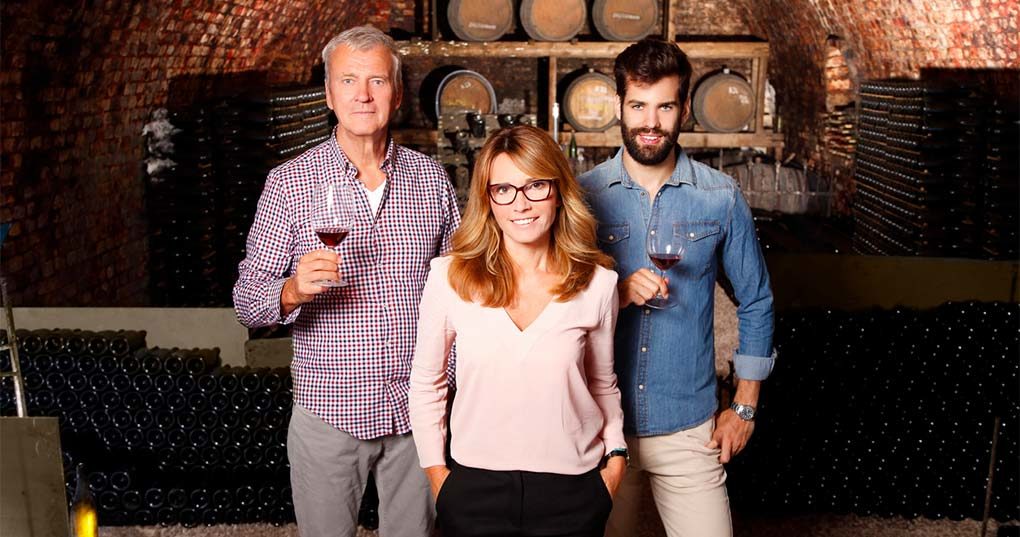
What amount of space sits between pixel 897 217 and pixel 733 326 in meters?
1.27

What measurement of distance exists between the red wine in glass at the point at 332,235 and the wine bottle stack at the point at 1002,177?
4.43m

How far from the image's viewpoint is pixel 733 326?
6.29 metres

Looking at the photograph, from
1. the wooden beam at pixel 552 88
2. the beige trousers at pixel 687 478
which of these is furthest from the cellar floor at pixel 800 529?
the wooden beam at pixel 552 88

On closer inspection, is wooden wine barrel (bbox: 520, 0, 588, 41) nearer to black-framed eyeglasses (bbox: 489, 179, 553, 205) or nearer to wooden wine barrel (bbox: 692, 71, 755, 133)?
wooden wine barrel (bbox: 692, 71, 755, 133)

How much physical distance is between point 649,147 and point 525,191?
0.39 m

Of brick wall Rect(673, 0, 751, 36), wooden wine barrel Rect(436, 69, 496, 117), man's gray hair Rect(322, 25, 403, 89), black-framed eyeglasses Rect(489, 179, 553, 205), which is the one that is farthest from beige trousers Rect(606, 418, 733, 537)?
brick wall Rect(673, 0, 751, 36)

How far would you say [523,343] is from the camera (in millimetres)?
1862

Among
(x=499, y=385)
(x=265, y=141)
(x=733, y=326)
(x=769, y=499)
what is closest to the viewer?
(x=499, y=385)

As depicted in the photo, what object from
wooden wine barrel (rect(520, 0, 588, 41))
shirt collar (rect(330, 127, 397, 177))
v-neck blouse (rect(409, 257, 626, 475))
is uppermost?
wooden wine barrel (rect(520, 0, 588, 41))

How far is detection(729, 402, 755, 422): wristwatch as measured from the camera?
2297mm

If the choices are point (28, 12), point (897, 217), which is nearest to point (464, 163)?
point (897, 217)

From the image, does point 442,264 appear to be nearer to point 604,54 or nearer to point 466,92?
point 604,54

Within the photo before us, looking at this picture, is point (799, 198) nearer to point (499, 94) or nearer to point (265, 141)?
point (499, 94)

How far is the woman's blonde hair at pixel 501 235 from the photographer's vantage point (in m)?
1.88
